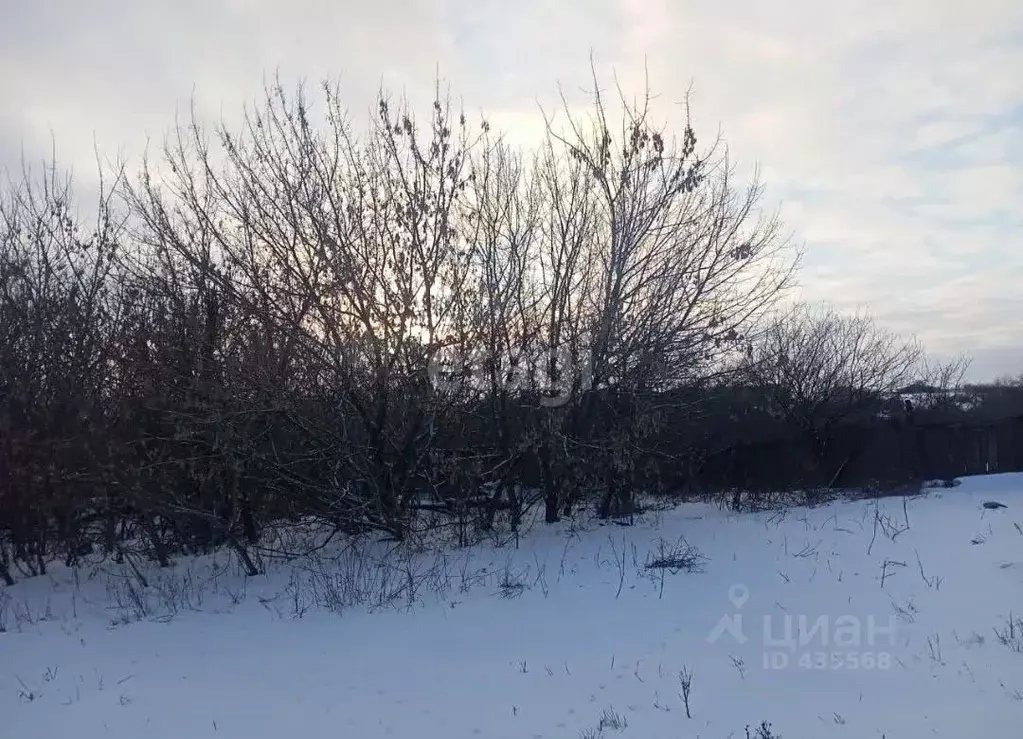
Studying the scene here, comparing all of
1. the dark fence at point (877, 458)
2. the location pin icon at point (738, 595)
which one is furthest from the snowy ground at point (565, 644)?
the dark fence at point (877, 458)

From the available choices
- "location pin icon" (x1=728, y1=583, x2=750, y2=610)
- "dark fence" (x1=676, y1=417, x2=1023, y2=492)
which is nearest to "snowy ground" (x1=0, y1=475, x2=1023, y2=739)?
"location pin icon" (x1=728, y1=583, x2=750, y2=610)

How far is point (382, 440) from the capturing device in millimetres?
9906

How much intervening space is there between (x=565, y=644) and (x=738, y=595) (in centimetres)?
172

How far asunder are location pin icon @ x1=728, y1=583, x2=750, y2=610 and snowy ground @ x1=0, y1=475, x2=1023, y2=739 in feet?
0.11

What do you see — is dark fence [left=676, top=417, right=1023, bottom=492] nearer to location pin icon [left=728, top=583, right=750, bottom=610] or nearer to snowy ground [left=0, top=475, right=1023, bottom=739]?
snowy ground [left=0, top=475, right=1023, bottom=739]

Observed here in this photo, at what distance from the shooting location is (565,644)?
19.4 ft

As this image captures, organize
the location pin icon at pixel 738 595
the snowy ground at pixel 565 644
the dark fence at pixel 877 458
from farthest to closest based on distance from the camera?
the dark fence at pixel 877 458, the location pin icon at pixel 738 595, the snowy ground at pixel 565 644

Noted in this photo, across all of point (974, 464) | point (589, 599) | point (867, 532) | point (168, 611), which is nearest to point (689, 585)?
point (589, 599)

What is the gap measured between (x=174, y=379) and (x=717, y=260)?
7.13m

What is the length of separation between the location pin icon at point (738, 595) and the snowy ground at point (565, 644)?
3cm

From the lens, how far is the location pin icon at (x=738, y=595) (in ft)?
21.4

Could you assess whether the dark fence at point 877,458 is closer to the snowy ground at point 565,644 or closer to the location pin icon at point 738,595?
the snowy ground at point 565,644

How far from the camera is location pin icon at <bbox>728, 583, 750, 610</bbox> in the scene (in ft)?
21.4

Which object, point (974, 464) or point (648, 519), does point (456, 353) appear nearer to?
point (648, 519)
